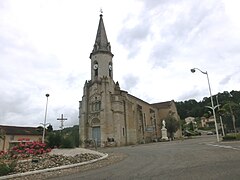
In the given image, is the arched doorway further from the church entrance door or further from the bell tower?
the bell tower

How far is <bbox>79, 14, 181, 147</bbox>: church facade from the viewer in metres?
42.2

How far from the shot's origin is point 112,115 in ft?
141

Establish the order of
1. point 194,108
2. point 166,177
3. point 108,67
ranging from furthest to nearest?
point 194,108 < point 108,67 < point 166,177

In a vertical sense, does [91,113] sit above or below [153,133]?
above

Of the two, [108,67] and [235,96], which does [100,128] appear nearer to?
[108,67]

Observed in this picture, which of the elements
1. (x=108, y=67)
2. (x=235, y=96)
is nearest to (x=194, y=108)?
(x=235, y=96)

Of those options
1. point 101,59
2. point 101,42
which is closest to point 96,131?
point 101,59

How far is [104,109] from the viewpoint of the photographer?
43.0 m

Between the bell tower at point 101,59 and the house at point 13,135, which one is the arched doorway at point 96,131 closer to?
the bell tower at point 101,59

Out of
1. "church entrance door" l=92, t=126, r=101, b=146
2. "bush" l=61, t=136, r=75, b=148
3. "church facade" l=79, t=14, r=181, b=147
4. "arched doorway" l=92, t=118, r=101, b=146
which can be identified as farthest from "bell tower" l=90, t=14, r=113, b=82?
"bush" l=61, t=136, r=75, b=148

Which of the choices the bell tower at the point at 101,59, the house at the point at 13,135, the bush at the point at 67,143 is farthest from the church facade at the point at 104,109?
the bush at the point at 67,143

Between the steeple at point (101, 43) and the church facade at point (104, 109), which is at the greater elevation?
the steeple at point (101, 43)

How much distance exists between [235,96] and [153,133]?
64.3 metres

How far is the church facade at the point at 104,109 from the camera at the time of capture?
42.2m
